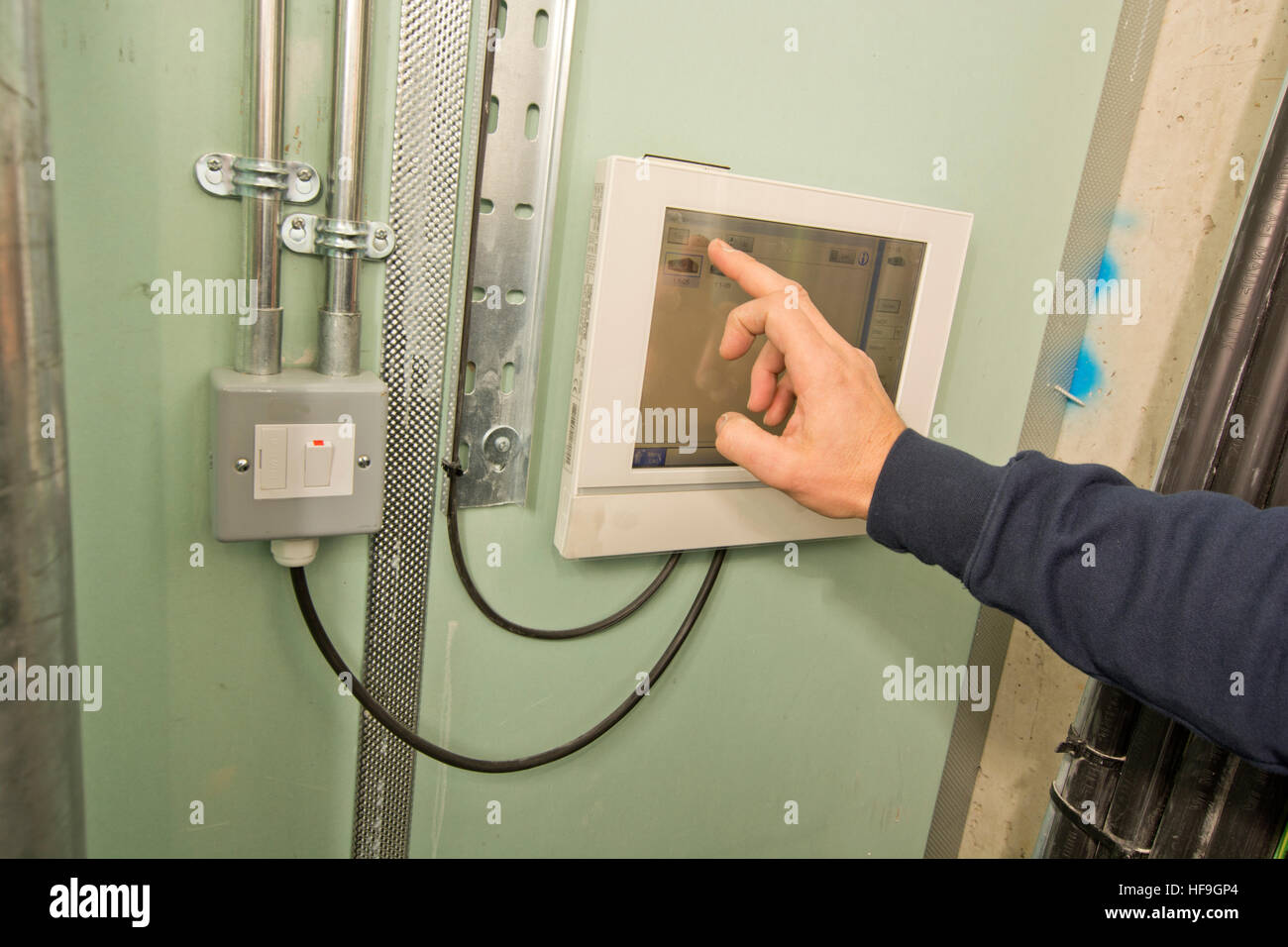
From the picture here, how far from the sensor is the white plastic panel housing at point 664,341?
0.82m

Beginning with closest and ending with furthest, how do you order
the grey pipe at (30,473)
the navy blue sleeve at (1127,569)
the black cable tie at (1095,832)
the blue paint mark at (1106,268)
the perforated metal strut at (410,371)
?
1. the grey pipe at (30,473)
2. the navy blue sleeve at (1127,569)
3. the perforated metal strut at (410,371)
4. the black cable tie at (1095,832)
5. the blue paint mark at (1106,268)

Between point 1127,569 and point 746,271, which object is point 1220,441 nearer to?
point 1127,569

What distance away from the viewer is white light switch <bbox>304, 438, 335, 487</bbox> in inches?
28.9

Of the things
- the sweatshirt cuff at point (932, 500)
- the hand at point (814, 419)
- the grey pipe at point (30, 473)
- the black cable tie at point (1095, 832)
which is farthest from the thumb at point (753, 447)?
the black cable tie at point (1095, 832)

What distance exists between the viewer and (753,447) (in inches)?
31.7

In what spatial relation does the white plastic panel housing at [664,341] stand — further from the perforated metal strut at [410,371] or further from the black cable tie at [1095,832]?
the black cable tie at [1095,832]

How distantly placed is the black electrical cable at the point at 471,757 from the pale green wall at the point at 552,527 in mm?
24

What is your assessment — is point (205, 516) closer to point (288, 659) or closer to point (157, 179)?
point (288, 659)

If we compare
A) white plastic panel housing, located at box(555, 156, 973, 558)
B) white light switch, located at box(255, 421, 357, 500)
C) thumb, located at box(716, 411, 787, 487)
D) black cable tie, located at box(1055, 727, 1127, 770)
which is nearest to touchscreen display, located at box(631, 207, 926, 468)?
white plastic panel housing, located at box(555, 156, 973, 558)

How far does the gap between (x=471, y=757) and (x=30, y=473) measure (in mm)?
624

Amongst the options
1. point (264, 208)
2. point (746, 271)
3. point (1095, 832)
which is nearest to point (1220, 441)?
point (1095, 832)
